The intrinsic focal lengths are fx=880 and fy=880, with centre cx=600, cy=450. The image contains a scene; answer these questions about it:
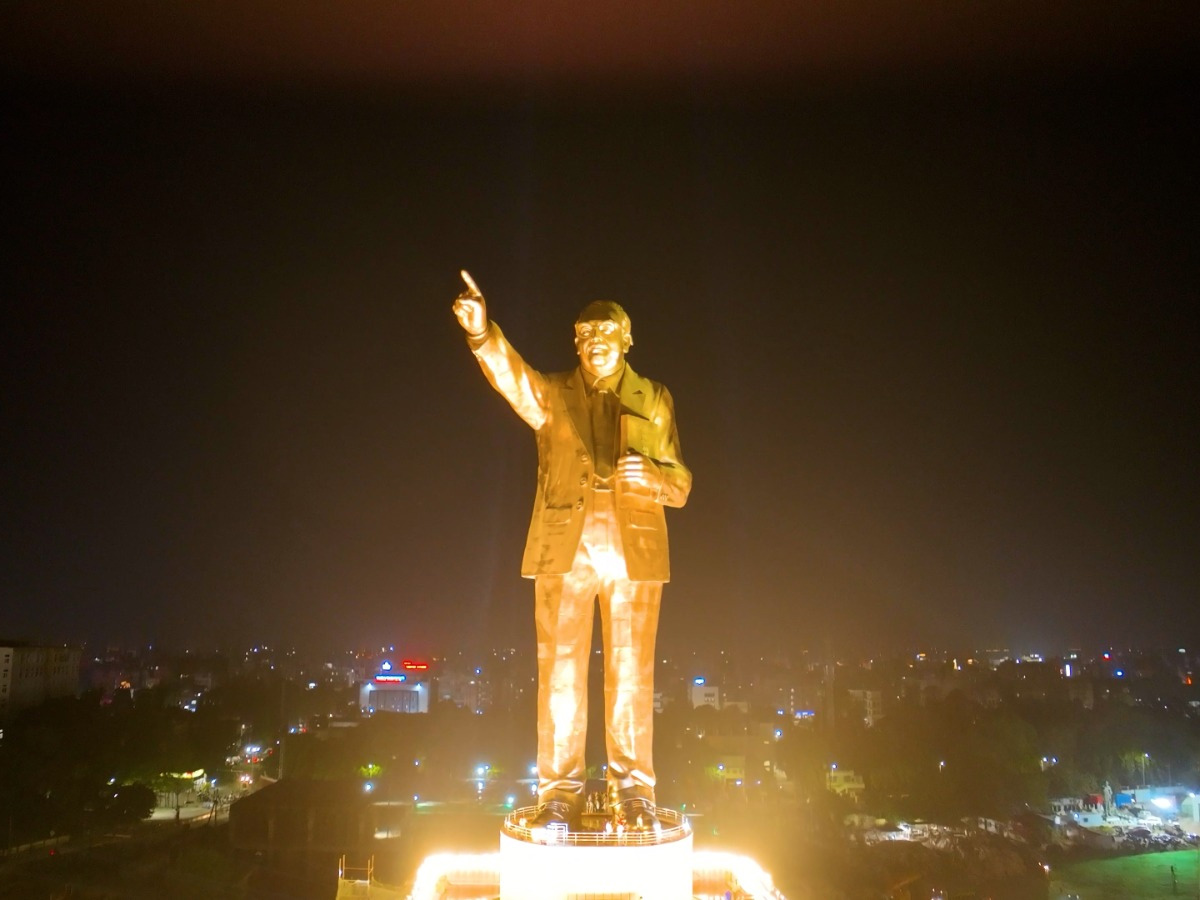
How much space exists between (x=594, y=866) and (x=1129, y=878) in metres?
33.0

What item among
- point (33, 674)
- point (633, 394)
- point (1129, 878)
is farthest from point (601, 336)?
point (33, 674)

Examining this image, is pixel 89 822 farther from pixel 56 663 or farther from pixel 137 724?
pixel 56 663

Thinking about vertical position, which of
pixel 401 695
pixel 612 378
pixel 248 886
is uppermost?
pixel 612 378

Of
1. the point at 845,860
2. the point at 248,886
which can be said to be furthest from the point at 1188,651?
the point at 248,886

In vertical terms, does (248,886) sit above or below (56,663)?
below

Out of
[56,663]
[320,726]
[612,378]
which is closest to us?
[612,378]

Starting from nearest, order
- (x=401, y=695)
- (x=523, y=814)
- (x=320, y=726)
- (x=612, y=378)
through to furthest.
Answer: (x=523, y=814) < (x=612, y=378) < (x=320, y=726) < (x=401, y=695)

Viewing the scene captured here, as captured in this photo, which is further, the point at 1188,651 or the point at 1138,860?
the point at 1188,651

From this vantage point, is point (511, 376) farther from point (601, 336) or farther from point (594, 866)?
point (594, 866)

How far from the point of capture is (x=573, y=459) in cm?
771

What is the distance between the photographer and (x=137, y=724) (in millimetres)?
36438

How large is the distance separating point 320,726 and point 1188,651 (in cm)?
10275

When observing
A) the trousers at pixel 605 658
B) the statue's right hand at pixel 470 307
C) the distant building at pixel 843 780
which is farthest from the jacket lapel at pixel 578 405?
the distant building at pixel 843 780

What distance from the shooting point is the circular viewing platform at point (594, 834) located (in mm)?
6629
